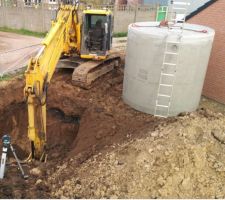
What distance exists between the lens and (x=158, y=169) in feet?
24.4

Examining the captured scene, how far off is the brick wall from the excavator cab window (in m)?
3.90

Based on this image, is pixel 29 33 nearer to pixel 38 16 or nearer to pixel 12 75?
pixel 38 16

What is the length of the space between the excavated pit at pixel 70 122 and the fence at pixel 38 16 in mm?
15796

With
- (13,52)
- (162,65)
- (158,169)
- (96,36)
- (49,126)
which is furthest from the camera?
(13,52)

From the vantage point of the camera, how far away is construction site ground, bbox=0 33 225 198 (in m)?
7.05

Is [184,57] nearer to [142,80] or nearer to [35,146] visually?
[142,80]

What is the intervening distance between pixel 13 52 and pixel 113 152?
13483mm

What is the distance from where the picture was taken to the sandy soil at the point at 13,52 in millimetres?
16253

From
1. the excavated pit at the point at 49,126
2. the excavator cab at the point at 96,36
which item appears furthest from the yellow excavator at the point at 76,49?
the excavated pit at the point at 49,126

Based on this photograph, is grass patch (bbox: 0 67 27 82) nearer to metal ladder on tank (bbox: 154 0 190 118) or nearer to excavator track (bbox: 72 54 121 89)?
excavator track (bbox: 72 54 121 89)

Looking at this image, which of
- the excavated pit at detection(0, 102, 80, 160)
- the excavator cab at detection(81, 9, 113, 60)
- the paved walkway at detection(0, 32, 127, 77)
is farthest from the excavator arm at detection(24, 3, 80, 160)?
the paved walkway at detection(0, 32, 127, 77)

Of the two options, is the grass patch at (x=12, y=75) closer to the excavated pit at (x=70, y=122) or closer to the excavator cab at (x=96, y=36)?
the excavated pit at (x=70, y=122)

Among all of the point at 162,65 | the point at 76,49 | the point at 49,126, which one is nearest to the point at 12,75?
the point at 76,49

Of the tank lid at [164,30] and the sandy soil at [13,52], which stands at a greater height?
the tank lid at [164,30]
